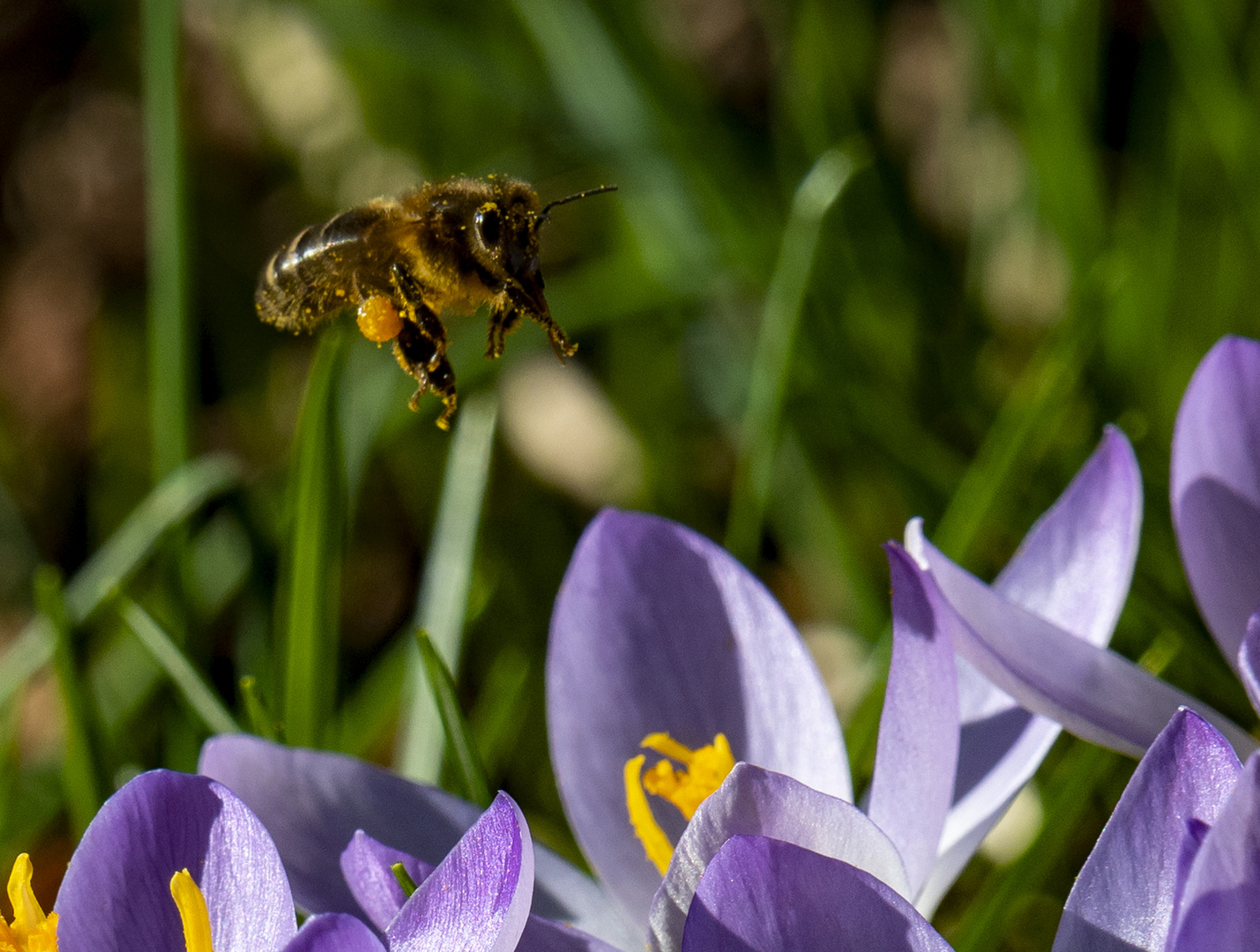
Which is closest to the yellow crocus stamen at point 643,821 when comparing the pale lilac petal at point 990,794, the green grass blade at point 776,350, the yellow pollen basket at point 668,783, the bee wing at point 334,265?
the yellow pollen basket at point 668,783

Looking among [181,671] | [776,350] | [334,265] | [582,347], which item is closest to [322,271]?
[334,265]

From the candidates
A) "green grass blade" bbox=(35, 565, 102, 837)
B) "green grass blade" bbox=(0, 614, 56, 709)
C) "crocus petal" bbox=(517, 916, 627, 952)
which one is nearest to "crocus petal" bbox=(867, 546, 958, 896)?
"crocus petal" bbox=(517, 916, 627, 952)

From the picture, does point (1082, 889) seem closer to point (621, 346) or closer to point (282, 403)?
point (621, 346)

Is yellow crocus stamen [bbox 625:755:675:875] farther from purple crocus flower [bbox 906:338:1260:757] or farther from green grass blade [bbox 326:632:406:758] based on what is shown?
green grass blade [bbox 326:632:406:758]

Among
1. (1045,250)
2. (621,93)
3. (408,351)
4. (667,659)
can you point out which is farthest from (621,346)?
(667,659)

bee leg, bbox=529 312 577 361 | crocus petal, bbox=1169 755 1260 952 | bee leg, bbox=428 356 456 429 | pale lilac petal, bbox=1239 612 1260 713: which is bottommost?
crocus petal, bbox=1169 755 1260 952

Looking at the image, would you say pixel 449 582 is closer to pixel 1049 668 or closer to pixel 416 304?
pixel 416 304
